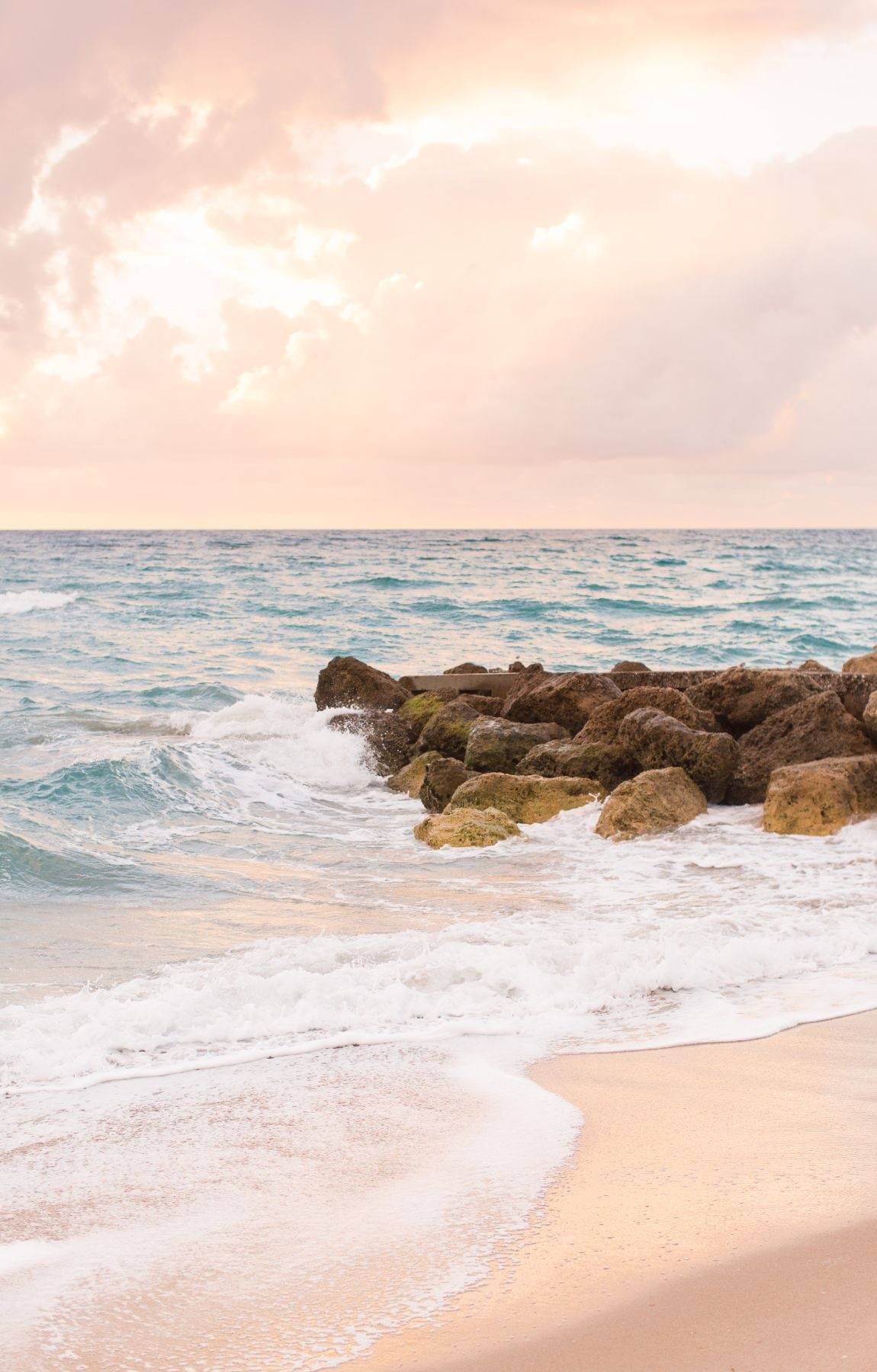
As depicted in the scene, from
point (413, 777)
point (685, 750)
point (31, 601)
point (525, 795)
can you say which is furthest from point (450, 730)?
point (31, 601)

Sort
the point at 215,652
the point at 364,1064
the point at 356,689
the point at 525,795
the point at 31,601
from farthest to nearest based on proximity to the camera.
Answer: the point at 31,601 < the point at 215,652 < the point at 356,689 < the point at 525,795 < the point at 364,1064

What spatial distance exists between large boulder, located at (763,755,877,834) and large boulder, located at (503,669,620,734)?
116 inches

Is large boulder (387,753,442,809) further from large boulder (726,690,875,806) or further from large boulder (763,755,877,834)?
large boulder (763,755,877,834)

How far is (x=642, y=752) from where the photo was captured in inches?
363

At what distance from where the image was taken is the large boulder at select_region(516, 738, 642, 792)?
9.39 m

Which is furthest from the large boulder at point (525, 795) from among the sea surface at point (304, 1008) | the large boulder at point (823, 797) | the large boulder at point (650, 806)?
the large boulder at point (823, 797)

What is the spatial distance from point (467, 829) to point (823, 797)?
2.57 metres

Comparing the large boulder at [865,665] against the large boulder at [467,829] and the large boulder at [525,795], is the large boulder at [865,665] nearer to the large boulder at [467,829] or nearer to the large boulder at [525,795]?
the large boulder at [525,795]

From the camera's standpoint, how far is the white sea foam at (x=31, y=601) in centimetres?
3369

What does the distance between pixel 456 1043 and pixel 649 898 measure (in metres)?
2.58

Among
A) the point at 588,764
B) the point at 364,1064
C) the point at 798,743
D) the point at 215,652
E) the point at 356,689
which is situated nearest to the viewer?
the point at 364,1064

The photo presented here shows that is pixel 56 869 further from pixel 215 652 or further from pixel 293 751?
pixel 215 652

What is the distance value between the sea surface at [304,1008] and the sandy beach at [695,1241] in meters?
0.14

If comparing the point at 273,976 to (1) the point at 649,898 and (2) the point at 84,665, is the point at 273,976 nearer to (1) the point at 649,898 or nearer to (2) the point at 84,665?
(1) the point at 649,898
